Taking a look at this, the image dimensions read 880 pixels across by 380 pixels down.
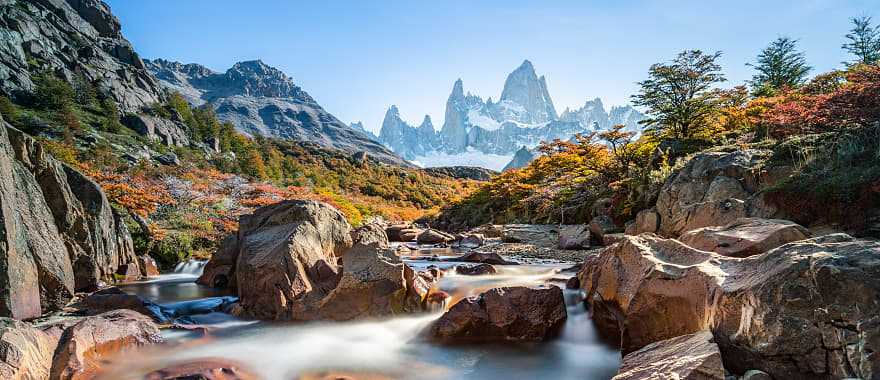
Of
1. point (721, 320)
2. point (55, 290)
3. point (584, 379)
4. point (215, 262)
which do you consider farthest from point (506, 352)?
point (215, 262)

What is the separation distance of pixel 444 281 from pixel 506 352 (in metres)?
3.83

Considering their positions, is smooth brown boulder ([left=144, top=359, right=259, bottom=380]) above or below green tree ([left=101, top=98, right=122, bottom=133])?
below

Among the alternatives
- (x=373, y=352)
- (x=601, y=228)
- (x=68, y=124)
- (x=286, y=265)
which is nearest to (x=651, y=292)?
(x=373, y=352)

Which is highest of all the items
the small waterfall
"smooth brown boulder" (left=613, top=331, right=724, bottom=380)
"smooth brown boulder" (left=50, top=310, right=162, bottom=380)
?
the small waterfall

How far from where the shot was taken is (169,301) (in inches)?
362

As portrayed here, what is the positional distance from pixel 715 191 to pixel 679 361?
1055 centimetres

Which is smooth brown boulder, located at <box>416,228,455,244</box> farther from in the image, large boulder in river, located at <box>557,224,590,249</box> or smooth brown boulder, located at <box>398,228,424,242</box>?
large boulder in river, located at <box>557,224,590,249</box>

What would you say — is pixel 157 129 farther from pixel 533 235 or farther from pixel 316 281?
pixel 316 281

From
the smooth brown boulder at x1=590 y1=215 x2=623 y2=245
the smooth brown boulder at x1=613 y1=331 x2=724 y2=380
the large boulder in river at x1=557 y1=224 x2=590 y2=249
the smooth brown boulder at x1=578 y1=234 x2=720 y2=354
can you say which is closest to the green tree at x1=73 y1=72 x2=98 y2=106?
the large boulder in river at x1=557 y1=224 x2=590 y2=249

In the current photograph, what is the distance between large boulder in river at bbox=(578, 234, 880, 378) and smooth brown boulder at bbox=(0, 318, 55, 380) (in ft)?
21.4

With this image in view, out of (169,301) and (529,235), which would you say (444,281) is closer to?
(169,301)

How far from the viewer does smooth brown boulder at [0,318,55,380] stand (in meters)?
3.89

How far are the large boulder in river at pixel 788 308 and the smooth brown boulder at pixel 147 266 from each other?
1336cm

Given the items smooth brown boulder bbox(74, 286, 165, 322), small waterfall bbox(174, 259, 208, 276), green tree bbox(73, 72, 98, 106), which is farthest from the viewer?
green tree bbox(73, 72, 98, 106)
